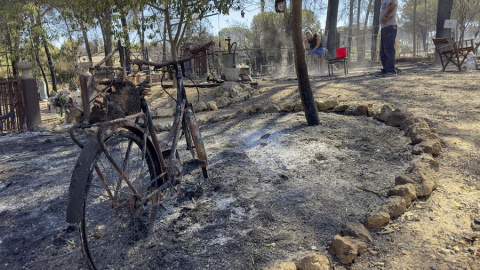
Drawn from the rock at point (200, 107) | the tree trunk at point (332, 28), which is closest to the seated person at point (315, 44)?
the tree trunk at point (332, 28)

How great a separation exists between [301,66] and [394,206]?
269 centimetres

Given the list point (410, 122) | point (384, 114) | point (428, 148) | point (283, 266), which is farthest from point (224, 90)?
point (283, 266)

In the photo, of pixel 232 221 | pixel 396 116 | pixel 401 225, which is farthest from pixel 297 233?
pixel 396 116

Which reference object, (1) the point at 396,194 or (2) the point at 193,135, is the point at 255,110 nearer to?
(2) the point at 193,135

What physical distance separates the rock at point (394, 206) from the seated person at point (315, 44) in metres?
12.3

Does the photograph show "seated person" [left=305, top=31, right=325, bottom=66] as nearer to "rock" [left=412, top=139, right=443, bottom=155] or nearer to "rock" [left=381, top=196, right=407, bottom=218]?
"rock" [left=412, top=139, right=443, bottom=155]

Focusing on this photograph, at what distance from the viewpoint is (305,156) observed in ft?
13.2

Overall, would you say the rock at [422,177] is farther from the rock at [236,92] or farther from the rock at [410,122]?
the rock at [236,92]

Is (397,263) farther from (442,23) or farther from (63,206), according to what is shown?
(442,23)

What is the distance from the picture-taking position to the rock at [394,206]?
106 inches

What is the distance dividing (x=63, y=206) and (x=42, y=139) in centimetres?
399

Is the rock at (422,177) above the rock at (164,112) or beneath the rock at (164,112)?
beneath

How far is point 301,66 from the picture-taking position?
5.01m

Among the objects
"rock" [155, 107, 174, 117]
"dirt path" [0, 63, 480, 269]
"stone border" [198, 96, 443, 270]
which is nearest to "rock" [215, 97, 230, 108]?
"rock" [155, 107, 174, 117]
